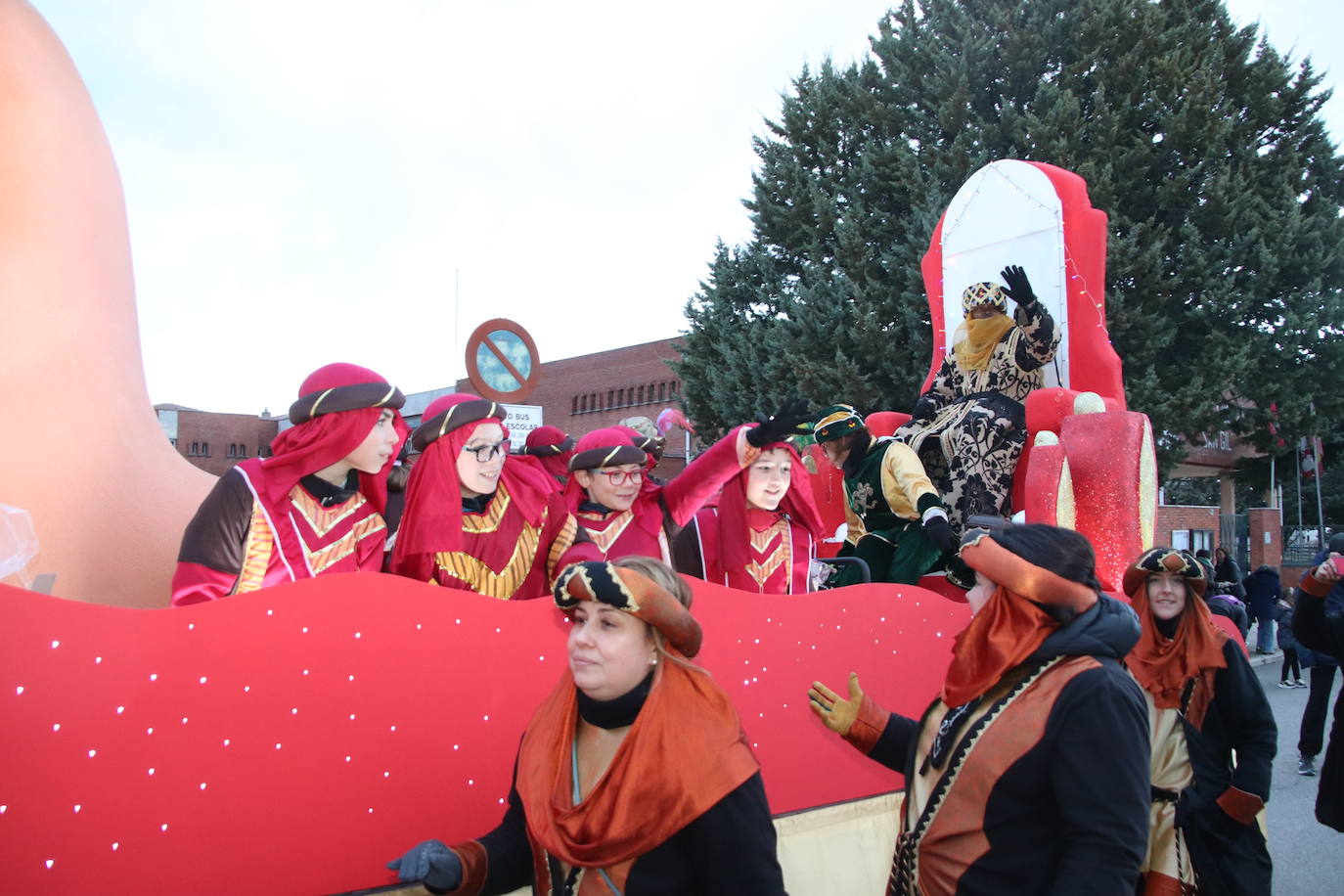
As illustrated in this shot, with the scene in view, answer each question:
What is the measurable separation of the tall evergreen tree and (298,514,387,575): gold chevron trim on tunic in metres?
13.2

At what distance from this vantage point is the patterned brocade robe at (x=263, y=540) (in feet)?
9.20

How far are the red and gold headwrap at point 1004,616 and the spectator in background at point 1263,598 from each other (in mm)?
12764

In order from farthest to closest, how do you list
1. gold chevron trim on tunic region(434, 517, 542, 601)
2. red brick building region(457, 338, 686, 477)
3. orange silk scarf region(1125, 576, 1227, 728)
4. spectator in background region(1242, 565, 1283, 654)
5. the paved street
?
1. red brick building region(457, 338, 686, 477)
2. spectator in background region(1242, 565, 1283, 654)
3. the paved street
4. orange silk scarf region(1125, 576, 1227, 728)
5. gold chevron trim on tunic region(434, 517, 542, 601)

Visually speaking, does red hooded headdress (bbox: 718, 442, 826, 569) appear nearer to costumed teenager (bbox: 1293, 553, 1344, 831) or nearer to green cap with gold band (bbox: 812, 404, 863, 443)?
green cap with gold band (bbox: 812, 404, 863, 443)

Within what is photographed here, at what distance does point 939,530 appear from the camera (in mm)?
4836

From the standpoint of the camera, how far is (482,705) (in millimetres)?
2602

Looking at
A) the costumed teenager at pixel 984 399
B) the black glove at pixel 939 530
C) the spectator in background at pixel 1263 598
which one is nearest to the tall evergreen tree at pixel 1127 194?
the spectator in background at pixel 1263 598

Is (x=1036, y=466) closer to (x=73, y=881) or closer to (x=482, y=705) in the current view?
(x=482, y=705)

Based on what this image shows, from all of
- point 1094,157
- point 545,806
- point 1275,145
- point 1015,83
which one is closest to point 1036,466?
point 545,806

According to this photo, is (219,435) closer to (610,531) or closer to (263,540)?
(610,531)

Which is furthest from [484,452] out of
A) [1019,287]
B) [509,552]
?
[1019,287]

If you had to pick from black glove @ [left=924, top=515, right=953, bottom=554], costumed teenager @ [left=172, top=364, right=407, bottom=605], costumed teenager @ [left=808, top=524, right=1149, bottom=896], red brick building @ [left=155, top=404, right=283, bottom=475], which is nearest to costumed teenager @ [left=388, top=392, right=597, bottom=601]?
costumed teenager @ [left=172, top=364, right=407, bottom=605]

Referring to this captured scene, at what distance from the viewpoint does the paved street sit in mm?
4832

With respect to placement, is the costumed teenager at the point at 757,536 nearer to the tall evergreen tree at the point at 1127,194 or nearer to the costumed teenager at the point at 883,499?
the costumed teenager at the point at 883,499
